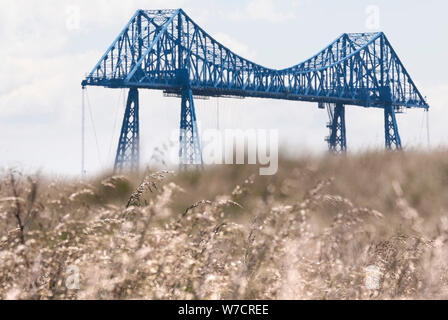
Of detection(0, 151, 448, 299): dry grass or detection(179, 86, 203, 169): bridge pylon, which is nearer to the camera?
detection(0, 151, 448, 299): dry grass

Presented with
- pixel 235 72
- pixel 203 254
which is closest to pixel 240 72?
pixel 235 72

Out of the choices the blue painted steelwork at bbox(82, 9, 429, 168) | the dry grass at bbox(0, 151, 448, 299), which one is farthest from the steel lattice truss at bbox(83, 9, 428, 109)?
the dry grass at bbox(0, 151, 448, 299)

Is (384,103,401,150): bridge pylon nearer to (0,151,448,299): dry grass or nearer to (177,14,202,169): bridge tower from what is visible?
(177,14,202,169): bridge tower

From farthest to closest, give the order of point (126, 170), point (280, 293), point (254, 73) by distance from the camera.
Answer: point (254, 73)
point (126, 170)
point (280, 293)

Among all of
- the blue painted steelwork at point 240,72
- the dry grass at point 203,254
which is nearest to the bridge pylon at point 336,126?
the blue painted steelwork at point 240,72

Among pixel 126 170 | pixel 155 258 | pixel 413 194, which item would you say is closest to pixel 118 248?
pixel 155 258

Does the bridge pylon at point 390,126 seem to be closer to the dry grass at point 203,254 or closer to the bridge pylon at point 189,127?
the bridge pylon at point 189,127

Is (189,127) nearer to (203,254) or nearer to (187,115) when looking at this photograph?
(187,115)

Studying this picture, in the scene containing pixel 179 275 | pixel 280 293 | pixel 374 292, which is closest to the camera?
pixel 280 293
